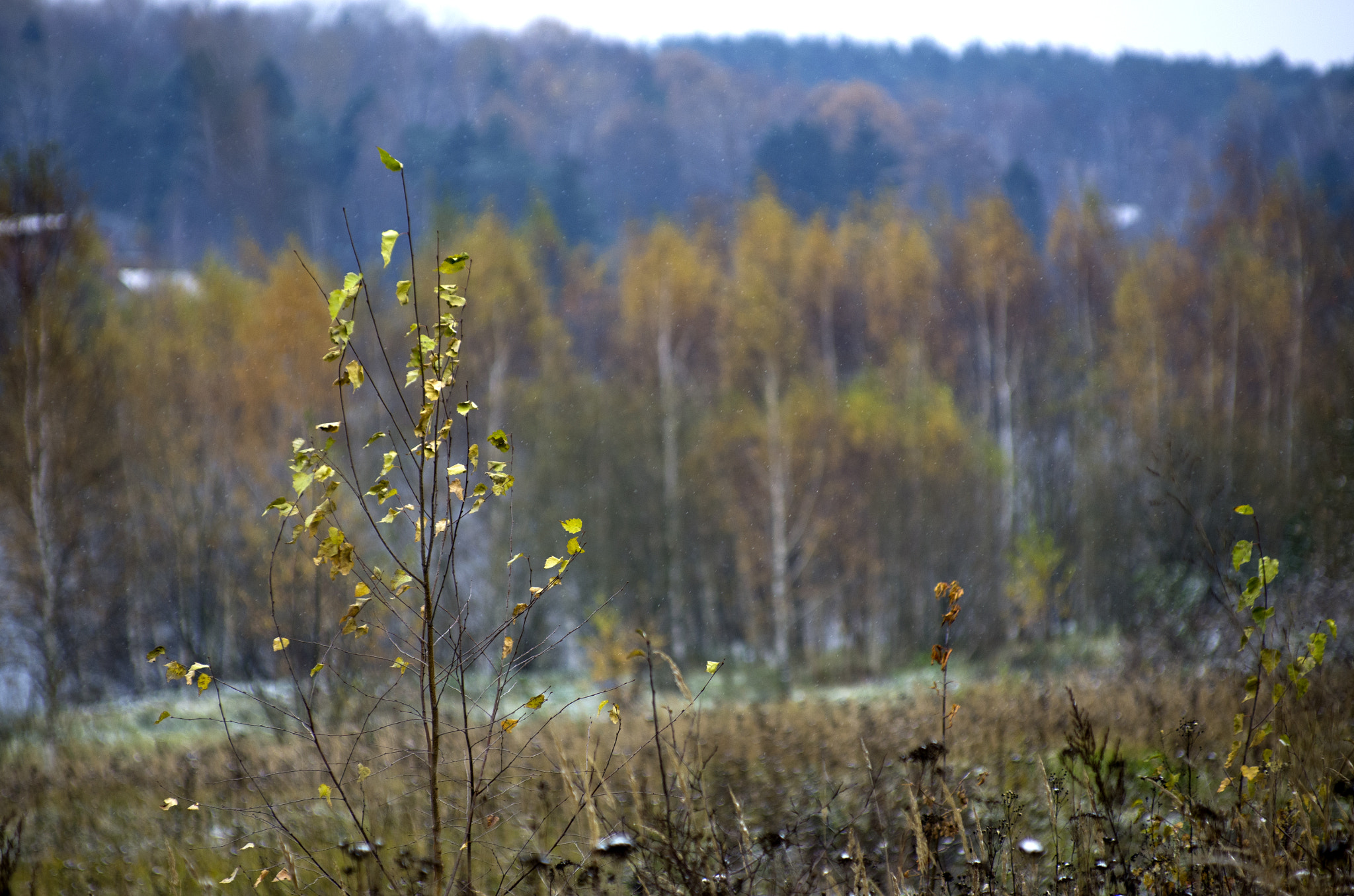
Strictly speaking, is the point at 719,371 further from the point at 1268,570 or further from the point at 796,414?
the point at 1268,570

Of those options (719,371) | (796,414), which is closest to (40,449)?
(796,414)

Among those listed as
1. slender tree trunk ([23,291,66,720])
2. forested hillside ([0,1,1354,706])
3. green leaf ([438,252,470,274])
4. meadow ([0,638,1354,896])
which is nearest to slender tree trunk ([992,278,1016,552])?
forested hillside ([0,1,1354,706])

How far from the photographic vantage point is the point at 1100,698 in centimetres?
788

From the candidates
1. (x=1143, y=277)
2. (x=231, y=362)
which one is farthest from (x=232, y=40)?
(x=1143, y=277)

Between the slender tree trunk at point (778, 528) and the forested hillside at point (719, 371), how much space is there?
0.31ft

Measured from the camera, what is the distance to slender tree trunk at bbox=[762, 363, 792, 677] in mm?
16641

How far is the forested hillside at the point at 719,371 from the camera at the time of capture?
10734mm

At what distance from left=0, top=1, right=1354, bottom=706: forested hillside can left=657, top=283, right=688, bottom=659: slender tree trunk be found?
81 millimetres

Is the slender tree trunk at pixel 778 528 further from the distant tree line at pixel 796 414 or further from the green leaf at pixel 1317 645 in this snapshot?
the green leaf at pixel 1317 645

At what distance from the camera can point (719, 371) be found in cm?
2020

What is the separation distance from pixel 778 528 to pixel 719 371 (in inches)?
Result: 188

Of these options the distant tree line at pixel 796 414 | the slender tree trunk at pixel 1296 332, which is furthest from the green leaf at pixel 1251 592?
the slender tree trunk at pixel 1296 332

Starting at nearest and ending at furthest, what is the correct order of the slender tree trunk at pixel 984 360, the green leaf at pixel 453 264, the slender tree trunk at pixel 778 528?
the green leaf at pixel 453 264 → the slender tree trunk at pixel 778 528 → the slender tree trunk at pixel 984 360

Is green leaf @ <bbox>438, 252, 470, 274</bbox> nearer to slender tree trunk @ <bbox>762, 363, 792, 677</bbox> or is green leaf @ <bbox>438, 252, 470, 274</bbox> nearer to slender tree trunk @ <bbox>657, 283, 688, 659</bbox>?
slender tree trunk @ <bbox>762, 363, 792, 677</bbox>
